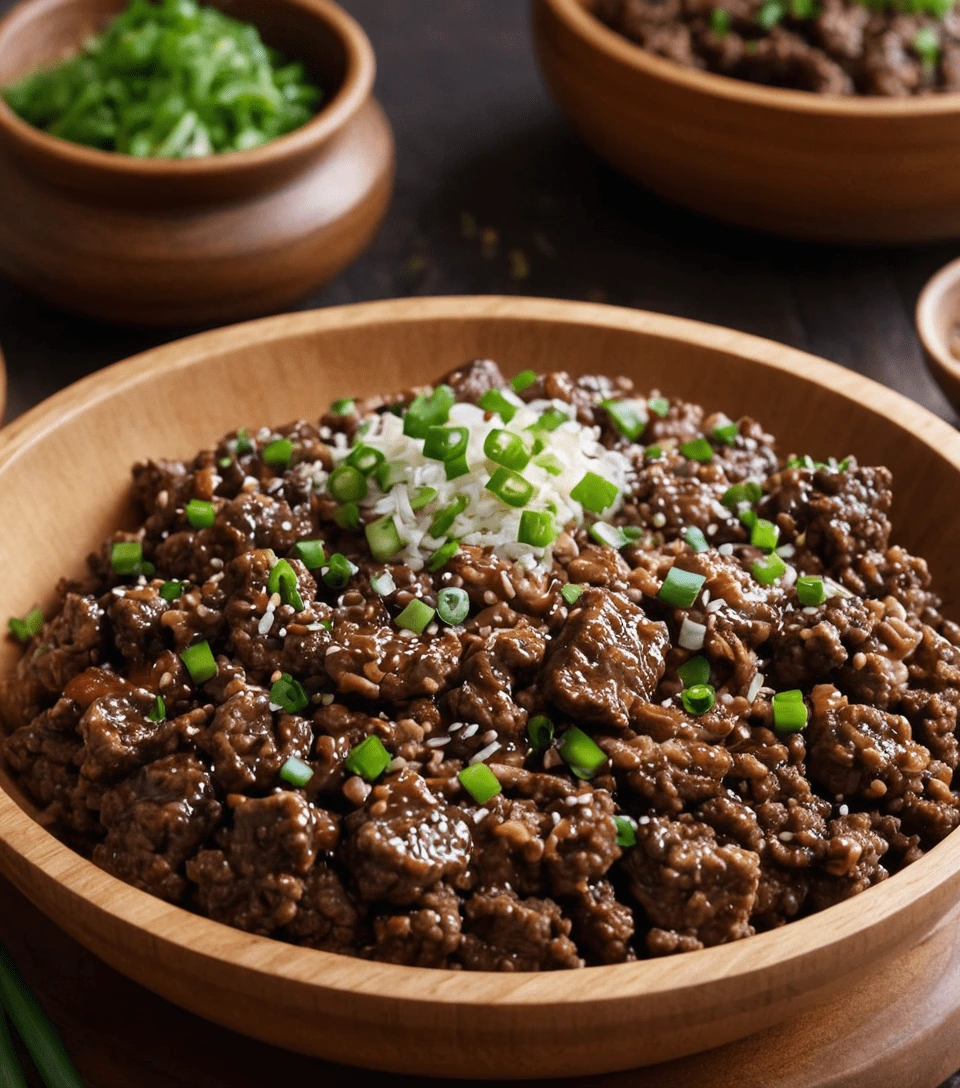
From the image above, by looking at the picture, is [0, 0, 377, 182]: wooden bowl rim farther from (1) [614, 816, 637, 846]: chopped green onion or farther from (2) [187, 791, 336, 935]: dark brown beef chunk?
(1) [614, 816, 637, 846]: chopped green onion

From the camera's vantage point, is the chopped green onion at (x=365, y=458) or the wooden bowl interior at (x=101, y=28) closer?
the chopped green onion at (x=365, y=458)

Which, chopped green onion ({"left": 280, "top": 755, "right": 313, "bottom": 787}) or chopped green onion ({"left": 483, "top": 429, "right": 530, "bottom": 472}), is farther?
chopped green onion ({"left": 483, "top": 429, "right": 530, "bottom": 472})

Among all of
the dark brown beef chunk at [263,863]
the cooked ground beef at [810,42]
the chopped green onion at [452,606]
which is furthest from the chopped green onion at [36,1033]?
the cooked ground beef at [810,42]

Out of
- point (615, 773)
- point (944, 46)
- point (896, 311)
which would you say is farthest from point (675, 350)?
point (944, 46)

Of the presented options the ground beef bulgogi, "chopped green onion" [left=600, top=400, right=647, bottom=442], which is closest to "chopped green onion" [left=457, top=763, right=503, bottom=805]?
the ground beef bulgogi

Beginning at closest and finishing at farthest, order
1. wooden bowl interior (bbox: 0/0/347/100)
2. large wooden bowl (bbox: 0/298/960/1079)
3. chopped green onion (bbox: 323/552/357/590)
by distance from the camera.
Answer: large wooden bowl (bbox: 0/298/960/1079), chopped green onion (bbox: 323/552/357/590), wooden bowl interior (bbox: 0/0/347/100)

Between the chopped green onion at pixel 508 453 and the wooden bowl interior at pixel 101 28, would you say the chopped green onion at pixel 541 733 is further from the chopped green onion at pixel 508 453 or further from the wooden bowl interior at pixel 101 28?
the wooden bowl interior at pixel 101 28

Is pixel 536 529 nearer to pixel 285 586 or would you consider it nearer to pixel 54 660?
pixel 285 586


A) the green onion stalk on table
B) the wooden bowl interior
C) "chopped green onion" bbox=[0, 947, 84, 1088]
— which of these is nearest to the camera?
"chopped green onion" bbox=[0, 947, 84, 1088]
